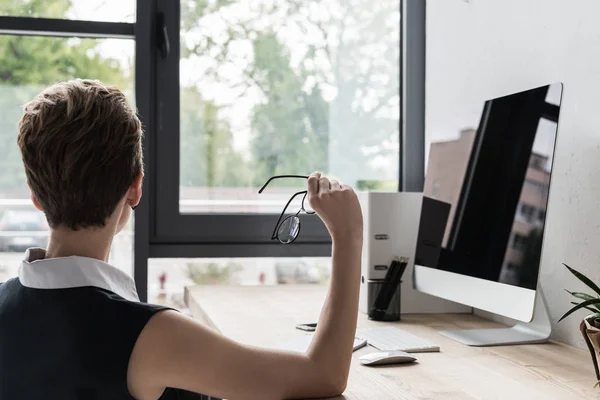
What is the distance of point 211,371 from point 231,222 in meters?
1.69

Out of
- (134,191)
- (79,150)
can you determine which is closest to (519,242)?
(134,191)

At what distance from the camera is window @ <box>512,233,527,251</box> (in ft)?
5.00

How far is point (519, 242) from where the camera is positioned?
5.05ft

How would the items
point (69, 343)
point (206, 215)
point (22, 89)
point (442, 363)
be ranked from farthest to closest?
point (206, 215), point (22, 89), point (442, 363), point (69, 343)

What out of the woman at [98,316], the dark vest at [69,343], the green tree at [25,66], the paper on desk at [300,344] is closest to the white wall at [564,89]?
the paper on desk at [300,344]

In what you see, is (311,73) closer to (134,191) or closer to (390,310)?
(390,310)

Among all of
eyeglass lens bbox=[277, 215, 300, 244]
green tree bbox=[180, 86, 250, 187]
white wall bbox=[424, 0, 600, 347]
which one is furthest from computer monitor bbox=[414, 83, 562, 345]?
green tree bbox=[180, 86, 250, 187]

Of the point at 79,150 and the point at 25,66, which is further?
the point at 25,66

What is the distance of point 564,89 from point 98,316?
122 centimetres

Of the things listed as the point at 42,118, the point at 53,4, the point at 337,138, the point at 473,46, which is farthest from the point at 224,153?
the point at 42,118

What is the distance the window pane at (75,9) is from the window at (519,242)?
64.4 inches

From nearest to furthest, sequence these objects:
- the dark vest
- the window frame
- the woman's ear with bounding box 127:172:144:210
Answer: the dark vest < the woman's ear with bounding box 127:172:144:210 < the window frame

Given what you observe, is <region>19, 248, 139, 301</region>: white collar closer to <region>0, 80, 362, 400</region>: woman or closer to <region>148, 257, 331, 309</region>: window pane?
<region>0, 80, 362, 400</region>: woman

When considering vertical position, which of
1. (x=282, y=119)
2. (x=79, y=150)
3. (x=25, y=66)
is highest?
(x=25, y=66)
